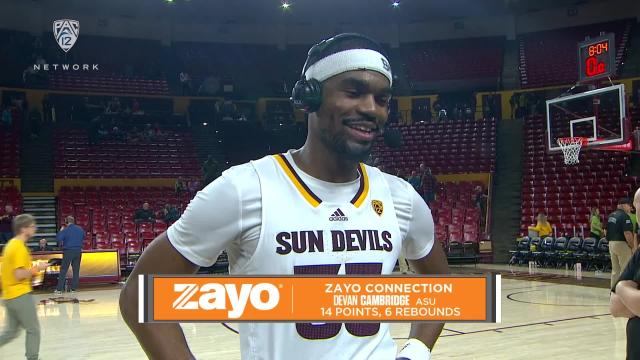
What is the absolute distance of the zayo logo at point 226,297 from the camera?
1.60 metres

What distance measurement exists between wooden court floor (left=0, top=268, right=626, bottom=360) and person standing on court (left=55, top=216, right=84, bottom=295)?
1703 mm

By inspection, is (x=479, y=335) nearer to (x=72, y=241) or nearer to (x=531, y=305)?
(x=531, y=305)

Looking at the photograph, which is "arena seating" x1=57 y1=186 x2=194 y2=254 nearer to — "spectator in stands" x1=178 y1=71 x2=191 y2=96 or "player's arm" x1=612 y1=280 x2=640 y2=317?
"spectator in stands" x1=178 y1=71 x2=191 y2=96

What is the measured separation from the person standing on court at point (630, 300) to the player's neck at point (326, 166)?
1599mm

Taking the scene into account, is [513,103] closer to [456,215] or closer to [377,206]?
[456,215]

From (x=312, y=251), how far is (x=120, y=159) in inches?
749

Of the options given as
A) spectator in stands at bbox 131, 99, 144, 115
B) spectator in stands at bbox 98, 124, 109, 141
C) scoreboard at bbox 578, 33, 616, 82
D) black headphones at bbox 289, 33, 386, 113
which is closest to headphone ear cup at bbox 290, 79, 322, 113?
black headphones at bbox 289, 33, 386, 113

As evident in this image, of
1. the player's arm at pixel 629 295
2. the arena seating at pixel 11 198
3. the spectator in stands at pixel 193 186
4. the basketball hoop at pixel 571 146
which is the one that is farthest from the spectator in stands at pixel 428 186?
the player's arm at pixel 629 295

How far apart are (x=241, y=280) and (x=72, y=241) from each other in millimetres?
10699

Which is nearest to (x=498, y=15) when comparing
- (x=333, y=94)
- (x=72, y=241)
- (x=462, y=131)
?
(x=462, y=131)

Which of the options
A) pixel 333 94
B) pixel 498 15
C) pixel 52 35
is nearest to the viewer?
pixel 333 94

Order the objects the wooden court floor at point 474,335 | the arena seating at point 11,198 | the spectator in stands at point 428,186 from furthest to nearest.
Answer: the spectator in stands at point 428,186 → the arena seating at point 11,198 → the wooden court floor at point 474,335

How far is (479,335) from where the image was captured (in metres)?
7.07

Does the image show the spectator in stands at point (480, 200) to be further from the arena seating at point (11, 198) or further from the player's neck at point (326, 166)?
the player's neck at point (326, 166)
